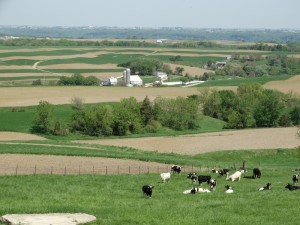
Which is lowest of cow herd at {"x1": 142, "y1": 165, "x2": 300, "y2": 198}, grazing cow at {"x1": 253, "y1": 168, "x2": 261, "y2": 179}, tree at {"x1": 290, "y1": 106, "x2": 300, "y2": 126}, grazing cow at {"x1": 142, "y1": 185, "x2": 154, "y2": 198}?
tree at {"x1": 290, "y1": 106, "x2": 300, "y2": 126}

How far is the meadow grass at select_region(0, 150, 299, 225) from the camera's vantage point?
2019 centimetres

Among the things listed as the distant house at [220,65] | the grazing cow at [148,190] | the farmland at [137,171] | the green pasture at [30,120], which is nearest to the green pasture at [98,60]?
the distant house at [220,65]

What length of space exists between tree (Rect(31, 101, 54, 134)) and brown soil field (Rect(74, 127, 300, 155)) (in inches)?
343

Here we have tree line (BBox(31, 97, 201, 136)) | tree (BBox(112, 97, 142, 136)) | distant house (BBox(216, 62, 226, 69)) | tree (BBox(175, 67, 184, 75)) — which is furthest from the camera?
distant house (BBox(216, 62, 226, 69))

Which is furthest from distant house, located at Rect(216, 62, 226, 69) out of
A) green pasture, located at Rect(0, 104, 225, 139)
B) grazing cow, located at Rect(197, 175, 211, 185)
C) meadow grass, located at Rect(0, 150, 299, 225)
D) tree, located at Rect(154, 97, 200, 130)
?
grazing cow, located at Rect(197, 175, 211, 185)

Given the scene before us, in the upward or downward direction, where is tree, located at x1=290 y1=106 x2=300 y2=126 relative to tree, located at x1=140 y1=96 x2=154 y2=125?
downward

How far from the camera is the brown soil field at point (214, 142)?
55.1m

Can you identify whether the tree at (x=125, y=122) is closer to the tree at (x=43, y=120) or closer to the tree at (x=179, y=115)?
the tree at (x=179, y=115)

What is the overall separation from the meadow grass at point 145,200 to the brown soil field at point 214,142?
22339mm

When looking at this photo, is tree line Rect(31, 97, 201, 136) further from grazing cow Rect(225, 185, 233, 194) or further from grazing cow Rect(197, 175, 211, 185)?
grazing cow Rect(225, 185, 233, 194)

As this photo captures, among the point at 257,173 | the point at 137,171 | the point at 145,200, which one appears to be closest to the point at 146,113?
the point at 137,171

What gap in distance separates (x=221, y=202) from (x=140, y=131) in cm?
4737

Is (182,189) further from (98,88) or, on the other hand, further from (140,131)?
(98,88)

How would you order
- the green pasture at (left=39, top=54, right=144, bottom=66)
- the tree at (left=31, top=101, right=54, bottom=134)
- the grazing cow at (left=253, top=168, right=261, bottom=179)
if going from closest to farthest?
the grazing cow at (left=253, top=168, right=261, bottom=179), the tree at (left=31, top=101, right=54, bottom=134), the green pasture at (left=39, top=54, right=144, bottom=66)
